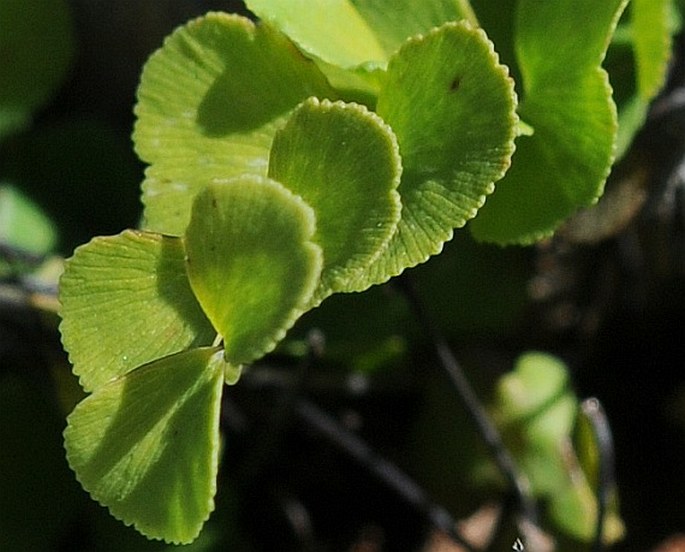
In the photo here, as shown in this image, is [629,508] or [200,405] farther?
[629,508]

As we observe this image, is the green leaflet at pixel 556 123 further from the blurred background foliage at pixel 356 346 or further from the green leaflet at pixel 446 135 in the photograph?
the blurred background foliage at pixel 356 346

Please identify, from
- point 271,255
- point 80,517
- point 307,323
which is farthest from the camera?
point 80,517

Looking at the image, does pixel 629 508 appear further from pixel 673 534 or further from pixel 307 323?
pixel 307 323

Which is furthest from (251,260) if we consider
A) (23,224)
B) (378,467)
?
(23,224)

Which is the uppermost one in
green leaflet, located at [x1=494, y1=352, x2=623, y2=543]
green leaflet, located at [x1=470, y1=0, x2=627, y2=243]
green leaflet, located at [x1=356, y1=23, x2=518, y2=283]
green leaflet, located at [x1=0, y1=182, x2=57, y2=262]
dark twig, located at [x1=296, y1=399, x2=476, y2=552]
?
green leaflet, located at [x1=356, y1=23, x2=518, y2=283]

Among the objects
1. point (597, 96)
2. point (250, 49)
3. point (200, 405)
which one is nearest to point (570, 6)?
point (597, 96)

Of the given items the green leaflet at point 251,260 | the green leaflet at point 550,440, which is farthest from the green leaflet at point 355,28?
the green leaflet at point 550,440

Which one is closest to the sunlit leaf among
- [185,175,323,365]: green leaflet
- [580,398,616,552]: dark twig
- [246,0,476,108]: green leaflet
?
[246,0,476,108]: green leaflet

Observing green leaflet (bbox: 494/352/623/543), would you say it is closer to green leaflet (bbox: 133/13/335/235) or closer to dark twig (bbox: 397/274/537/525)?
dark twig (bbox: 397/274/537/525)
